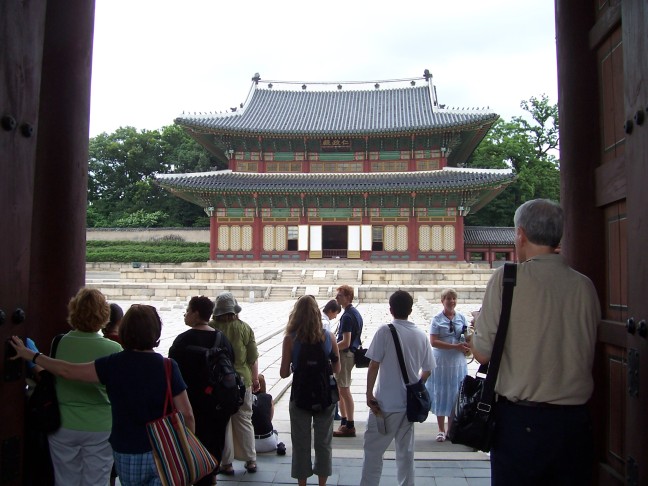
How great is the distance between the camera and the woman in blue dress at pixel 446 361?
5.20 metres

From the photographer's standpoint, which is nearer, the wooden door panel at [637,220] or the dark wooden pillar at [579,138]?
the wooden door panel at [637,220]

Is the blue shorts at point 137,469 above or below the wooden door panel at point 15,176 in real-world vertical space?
below

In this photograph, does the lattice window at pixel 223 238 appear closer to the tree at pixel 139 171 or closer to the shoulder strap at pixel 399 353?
the tree at pixel 139 171

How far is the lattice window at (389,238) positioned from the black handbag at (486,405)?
25.0 meters

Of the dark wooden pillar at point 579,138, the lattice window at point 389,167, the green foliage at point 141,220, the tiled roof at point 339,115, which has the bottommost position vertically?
the dark wooden pillar at point 579,138

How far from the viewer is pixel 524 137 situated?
39.8m

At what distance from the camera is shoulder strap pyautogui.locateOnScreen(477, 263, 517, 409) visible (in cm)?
229

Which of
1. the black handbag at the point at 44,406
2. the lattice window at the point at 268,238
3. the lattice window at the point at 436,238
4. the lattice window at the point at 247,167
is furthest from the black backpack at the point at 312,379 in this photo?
the lattice window at the point at 247,167

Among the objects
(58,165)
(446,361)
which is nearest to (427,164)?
(446,361)

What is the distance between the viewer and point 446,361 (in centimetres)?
524

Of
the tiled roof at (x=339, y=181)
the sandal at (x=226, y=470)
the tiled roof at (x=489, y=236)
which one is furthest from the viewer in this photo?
the tiled roof at (x=489, y=236)

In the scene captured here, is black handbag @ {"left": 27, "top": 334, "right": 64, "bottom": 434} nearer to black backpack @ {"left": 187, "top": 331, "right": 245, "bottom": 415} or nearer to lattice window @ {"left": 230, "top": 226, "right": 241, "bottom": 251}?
black backpack @ {"left": 187, "top": 331, "right": 245, "bottom": 415}

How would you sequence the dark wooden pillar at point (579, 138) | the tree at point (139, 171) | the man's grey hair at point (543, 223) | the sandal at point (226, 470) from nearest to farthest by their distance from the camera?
1. the man's grey hair at point (543, 223)
2. the dark wooden pillar at point (579, 138)
3. the sandal at point (226, 470)
4. the tree at point (139, 171)

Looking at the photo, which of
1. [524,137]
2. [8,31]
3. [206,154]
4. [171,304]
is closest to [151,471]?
→ [8,31]
